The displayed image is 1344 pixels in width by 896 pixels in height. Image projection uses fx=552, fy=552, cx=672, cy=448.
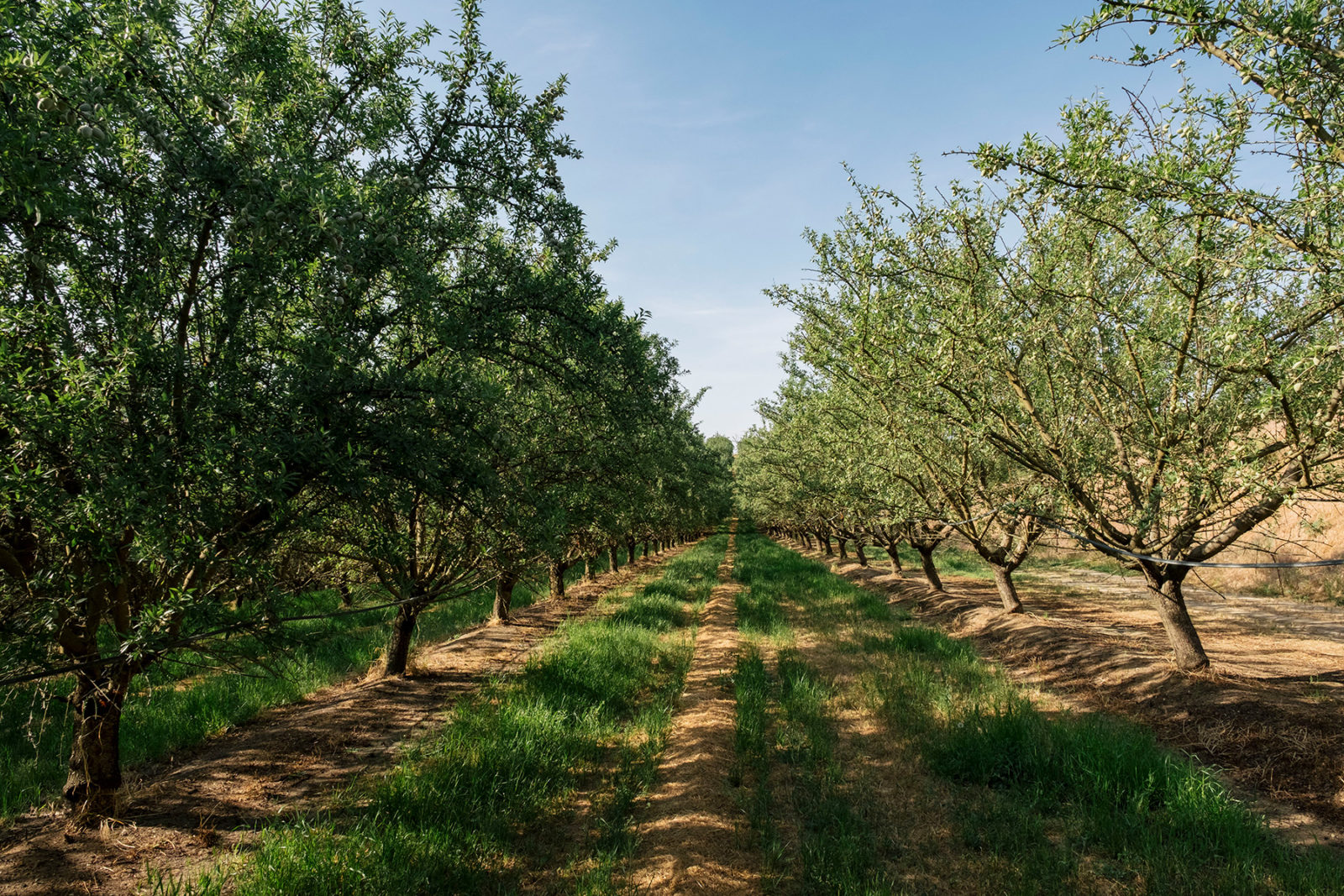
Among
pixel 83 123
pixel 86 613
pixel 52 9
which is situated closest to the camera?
pixel 83 123

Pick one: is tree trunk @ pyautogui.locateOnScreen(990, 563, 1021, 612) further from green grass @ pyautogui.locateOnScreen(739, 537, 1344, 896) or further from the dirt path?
the dirt path

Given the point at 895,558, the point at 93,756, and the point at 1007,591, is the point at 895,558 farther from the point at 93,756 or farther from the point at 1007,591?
the point at 93,756

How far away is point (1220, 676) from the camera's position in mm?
8500

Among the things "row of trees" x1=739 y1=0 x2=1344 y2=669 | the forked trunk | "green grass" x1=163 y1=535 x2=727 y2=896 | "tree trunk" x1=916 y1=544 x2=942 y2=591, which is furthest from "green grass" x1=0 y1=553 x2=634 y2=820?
the forked trunk

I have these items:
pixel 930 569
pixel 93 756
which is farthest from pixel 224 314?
pixel 930 569

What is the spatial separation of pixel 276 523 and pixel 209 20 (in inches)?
182

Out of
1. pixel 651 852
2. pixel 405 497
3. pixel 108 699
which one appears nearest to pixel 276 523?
pixel 405 497

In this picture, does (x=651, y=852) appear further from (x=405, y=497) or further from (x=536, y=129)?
(x=536, y=129)

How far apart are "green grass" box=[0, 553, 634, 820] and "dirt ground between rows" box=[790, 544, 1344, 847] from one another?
348 inches

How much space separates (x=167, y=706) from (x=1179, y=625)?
15.7 metres

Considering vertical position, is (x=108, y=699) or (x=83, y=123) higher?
(x=83, y=123)

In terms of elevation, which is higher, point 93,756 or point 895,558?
point 93,756

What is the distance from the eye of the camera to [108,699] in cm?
500

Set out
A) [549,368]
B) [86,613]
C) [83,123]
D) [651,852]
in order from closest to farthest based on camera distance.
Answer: [83,123], [86,613], [651,852], [549,368]
